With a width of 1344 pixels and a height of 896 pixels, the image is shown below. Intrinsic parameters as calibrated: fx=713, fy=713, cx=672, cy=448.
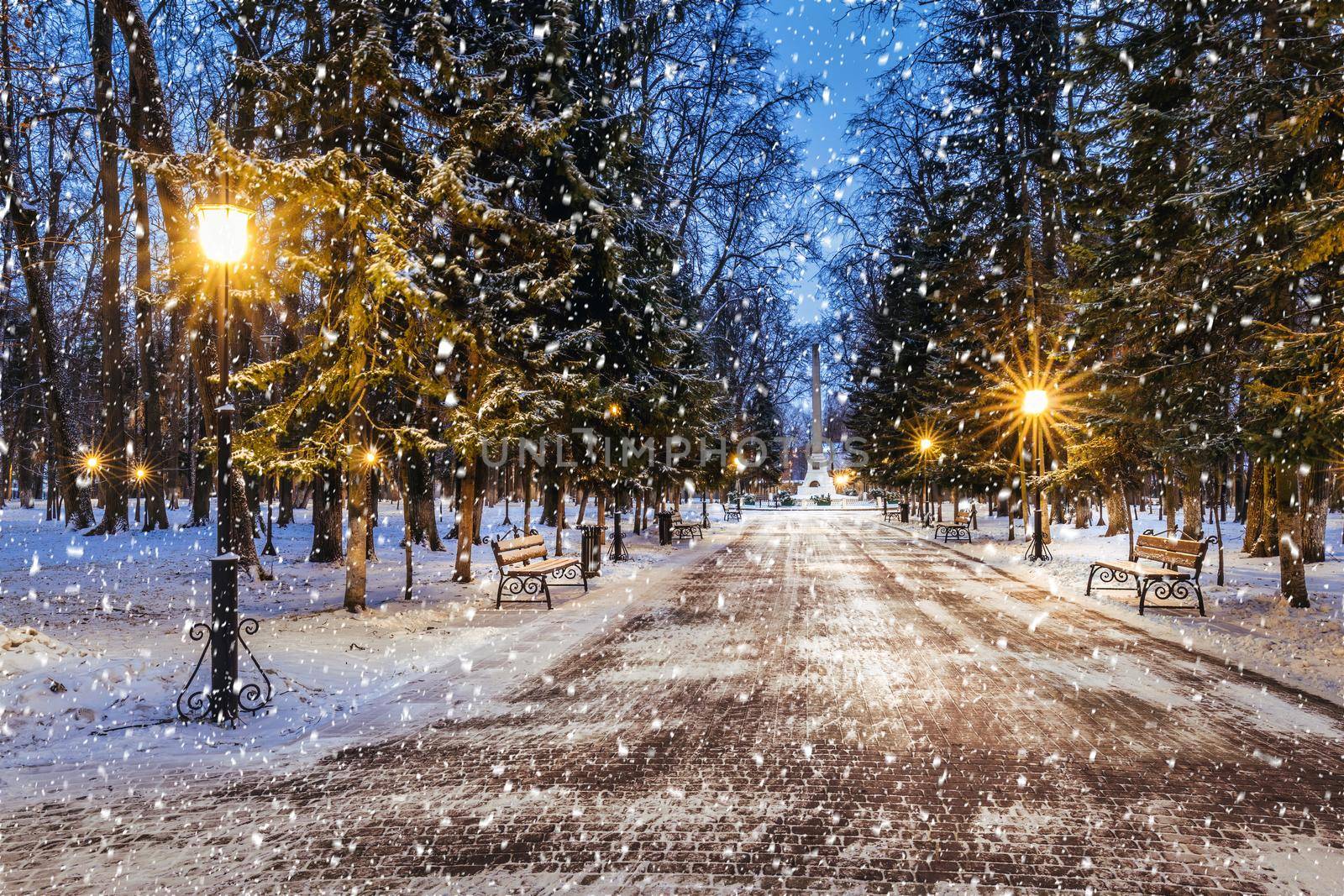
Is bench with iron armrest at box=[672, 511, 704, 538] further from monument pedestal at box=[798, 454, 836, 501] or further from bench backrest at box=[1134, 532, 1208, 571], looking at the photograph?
monument pedestal at box=[798, 454, 836, 501]

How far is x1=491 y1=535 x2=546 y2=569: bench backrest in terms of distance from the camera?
1133 cm

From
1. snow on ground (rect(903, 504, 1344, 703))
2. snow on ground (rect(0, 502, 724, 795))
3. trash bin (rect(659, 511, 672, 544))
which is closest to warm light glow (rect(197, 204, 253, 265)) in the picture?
snow on ground (rect(0, 502, 724, 795))

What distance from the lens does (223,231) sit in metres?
6.04

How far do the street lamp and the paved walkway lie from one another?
1.44 metres

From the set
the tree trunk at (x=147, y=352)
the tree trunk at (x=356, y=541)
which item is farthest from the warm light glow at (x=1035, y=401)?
the tree trunk at (x=147, y=352)

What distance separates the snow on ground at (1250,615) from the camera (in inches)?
290

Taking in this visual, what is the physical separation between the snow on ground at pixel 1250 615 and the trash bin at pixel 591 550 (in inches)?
351

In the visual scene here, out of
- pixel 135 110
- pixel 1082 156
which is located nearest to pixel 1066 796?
pixel 1082 156

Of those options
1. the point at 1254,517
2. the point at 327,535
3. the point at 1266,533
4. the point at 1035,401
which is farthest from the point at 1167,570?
the point at 327,535

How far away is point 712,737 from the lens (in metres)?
5.35

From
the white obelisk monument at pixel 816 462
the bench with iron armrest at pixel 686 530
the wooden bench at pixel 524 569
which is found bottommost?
the bench with iron armrest at pixel 686 530

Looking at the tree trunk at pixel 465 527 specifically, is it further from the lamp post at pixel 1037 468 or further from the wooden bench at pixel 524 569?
the lamp post at pixel 1037 468

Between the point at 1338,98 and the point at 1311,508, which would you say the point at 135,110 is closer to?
the point at 1338,98

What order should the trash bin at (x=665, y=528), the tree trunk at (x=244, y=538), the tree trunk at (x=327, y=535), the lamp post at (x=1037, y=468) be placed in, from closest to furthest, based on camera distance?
the tree trunk at (x=244, y=538)
the tree trunk at (x=327, y=535)
the lamp post at (x=1037, y=468)
the trash bin at (x=665, y=528)
